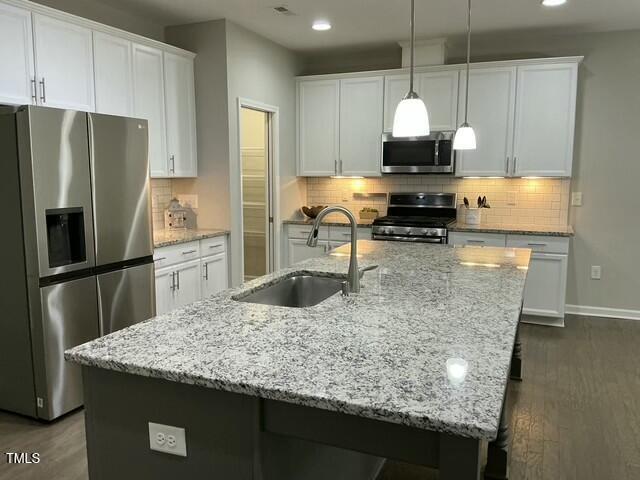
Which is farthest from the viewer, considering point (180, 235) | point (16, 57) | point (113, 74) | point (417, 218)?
point (417, 218)

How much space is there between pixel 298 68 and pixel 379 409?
5010 mm

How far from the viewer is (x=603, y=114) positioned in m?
4.76

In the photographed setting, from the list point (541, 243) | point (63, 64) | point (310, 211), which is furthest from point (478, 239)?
point (63, 64)

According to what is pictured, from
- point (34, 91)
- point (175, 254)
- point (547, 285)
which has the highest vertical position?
A: point (34, 91)

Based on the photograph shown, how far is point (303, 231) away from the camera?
536 cm

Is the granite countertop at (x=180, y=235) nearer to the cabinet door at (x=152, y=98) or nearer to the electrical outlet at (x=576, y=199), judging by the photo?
the cabinet door at (x=152, y=98)

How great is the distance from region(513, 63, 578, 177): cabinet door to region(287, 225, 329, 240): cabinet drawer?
6.36 feet

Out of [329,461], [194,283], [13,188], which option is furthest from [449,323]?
[194,283]

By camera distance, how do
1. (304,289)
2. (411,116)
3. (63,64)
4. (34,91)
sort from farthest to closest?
(63,64)
(34,91)
(304,289)
(411,116)

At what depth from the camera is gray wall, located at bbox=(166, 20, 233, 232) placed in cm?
433

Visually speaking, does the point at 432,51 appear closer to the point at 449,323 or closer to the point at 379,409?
the point at 449,323

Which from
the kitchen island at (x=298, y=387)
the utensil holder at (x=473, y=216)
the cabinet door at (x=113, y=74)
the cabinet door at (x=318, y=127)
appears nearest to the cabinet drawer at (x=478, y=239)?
the utensil holder at (x=473, y=216)

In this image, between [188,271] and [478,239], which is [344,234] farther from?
[188,271]

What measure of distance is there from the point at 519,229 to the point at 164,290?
10.0 feet
